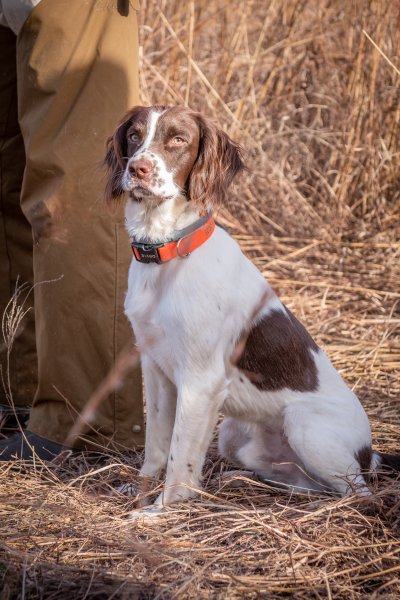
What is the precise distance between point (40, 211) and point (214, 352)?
2.61ft

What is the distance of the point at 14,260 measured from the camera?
3.53 metres

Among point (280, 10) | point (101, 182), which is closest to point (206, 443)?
point (101, 182)

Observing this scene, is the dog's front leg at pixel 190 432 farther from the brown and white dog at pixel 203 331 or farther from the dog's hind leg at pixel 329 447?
the dog's hind leg at pixel 329 447

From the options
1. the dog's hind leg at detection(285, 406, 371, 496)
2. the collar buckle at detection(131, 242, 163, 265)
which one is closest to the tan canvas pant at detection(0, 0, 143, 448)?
the collar buckle at detection(131, 242, 163, 265)

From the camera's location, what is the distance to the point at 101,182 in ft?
9.62

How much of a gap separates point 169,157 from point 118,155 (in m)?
0.18

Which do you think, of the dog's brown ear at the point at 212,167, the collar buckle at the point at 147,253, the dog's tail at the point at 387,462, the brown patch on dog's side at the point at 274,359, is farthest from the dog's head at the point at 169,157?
the dog's tail at the point at 387,462

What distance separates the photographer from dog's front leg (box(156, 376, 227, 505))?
2.68 m

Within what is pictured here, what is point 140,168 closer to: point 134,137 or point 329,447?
point 134,137

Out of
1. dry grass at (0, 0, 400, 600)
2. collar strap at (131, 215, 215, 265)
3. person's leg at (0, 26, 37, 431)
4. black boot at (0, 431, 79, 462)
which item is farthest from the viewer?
dry grass at (0, 0, 400, 600)

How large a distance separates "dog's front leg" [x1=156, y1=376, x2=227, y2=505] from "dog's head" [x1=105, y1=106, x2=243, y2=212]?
1.87 feet

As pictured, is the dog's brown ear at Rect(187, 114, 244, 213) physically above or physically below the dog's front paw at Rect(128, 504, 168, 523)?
above

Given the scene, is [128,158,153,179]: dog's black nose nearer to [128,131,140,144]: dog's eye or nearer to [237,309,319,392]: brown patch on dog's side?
[128,131,140,144]: dog's eye

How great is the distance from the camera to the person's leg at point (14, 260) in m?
3.41
